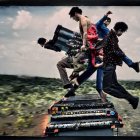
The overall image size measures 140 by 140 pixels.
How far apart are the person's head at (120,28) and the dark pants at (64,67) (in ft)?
1.70

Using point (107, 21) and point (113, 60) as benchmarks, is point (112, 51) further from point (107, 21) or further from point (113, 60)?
point (107, 21)

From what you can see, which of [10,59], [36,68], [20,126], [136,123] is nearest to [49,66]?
[36,68]

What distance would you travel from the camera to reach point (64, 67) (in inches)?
154

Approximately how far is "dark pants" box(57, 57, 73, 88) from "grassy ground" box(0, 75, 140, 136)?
55 mm

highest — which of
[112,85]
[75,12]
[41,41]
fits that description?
[75,12]

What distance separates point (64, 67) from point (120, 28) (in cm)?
65

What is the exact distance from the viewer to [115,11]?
3871 millimetres

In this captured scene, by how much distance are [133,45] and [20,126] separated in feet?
4.29

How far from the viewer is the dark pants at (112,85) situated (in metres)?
3.88

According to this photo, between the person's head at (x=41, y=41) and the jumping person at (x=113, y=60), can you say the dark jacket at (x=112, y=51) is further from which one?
the person's head at (x=41, y=41)

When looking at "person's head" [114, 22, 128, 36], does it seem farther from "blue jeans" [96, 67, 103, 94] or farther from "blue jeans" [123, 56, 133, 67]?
"blue jeans" [96, 67, 103, 94]

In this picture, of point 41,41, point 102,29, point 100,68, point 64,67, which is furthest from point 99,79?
point 41,41

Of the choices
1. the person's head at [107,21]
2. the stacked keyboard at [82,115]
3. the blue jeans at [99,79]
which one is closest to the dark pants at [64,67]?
the stacked keyboard at [82,115]
